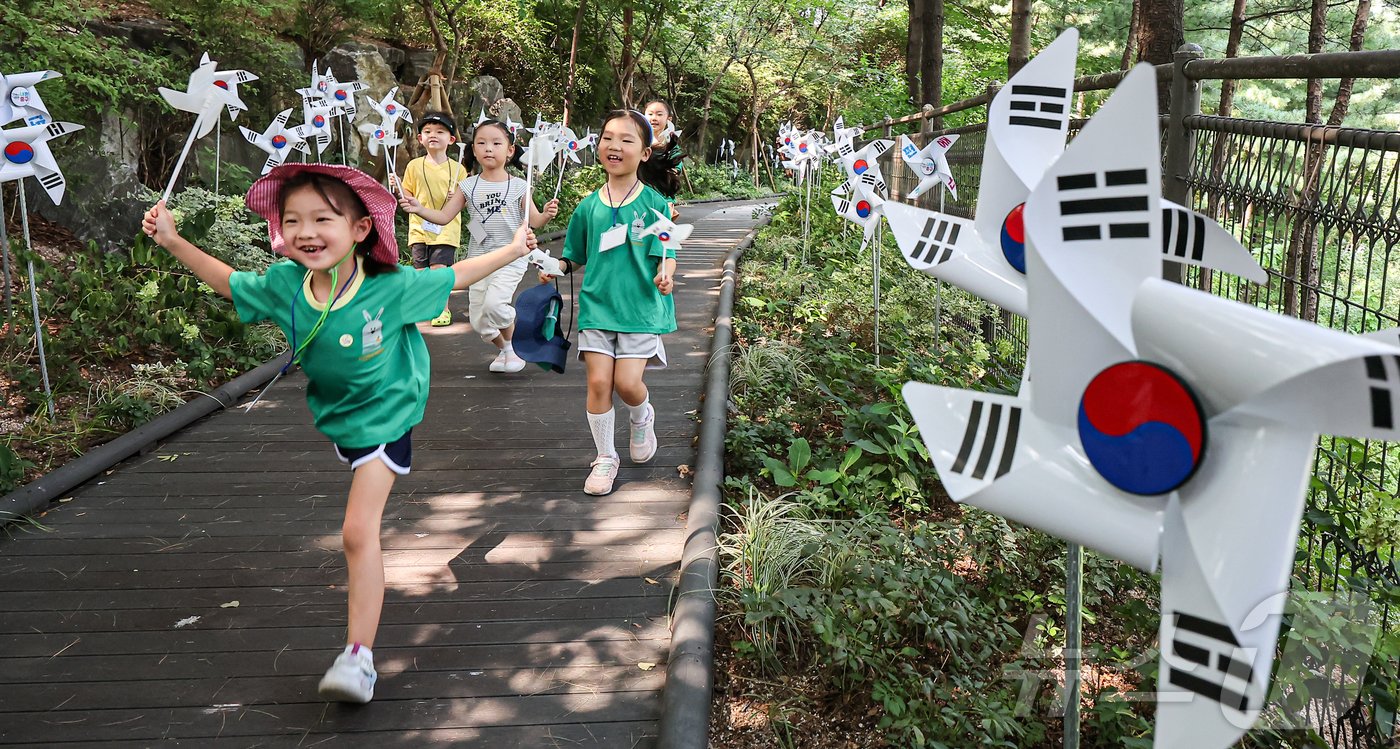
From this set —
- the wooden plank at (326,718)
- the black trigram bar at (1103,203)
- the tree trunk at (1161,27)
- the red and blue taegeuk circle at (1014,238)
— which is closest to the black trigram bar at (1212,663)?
the black trigram bar at (1103,203)

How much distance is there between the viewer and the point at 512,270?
25.0 feet

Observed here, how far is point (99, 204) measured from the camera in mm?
10570

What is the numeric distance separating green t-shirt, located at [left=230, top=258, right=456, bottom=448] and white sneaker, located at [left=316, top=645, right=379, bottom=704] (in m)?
0.66

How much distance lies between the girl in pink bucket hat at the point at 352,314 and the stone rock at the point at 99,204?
8191 millimetres

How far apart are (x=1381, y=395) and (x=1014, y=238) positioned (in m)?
1.48

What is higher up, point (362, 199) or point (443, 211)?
point (362, 199)

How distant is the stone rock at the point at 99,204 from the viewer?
34.4 feet

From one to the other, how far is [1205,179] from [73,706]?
13.9ft

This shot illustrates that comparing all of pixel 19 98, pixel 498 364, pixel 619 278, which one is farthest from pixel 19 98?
pixel 619 278

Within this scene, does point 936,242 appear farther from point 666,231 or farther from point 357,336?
point 666,231

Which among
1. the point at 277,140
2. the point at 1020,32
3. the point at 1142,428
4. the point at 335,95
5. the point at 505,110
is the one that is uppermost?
the point at 1020,32

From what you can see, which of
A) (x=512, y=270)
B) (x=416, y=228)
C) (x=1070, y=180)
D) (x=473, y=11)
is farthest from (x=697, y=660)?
(x=473, y=11)

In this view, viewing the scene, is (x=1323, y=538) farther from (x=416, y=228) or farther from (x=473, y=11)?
(x=473, y=11)

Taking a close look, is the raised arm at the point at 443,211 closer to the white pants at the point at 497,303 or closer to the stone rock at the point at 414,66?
the white pants at the point at 497,303
